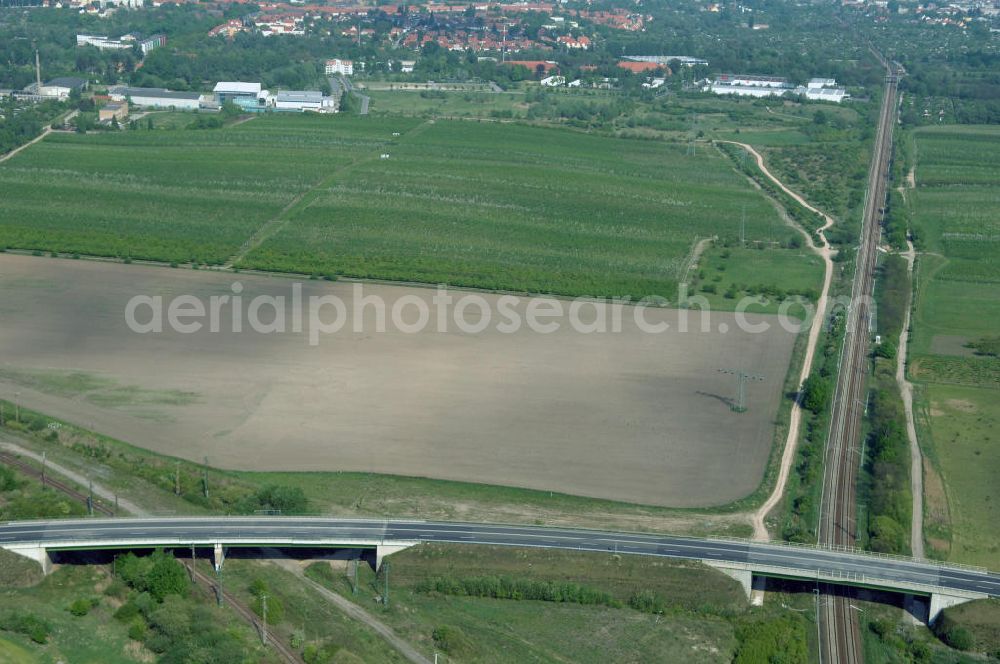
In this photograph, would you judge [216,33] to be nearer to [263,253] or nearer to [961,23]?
[263,253]

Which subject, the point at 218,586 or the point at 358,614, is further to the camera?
the point at 218,586

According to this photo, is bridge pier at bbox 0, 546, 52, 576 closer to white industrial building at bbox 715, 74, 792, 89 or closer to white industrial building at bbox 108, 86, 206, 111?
white industrial building at bbox 108, 86, 206, 111

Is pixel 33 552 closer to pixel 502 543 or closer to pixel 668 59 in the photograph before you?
pixel 502 543

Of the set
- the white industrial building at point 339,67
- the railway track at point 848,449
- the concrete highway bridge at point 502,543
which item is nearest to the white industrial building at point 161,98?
the white industrial building at point 339,67

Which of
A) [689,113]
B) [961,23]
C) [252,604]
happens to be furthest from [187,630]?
[961,23]

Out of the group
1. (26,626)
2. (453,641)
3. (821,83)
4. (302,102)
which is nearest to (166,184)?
(302,102)

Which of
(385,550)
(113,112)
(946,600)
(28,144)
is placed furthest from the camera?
(113,112)
